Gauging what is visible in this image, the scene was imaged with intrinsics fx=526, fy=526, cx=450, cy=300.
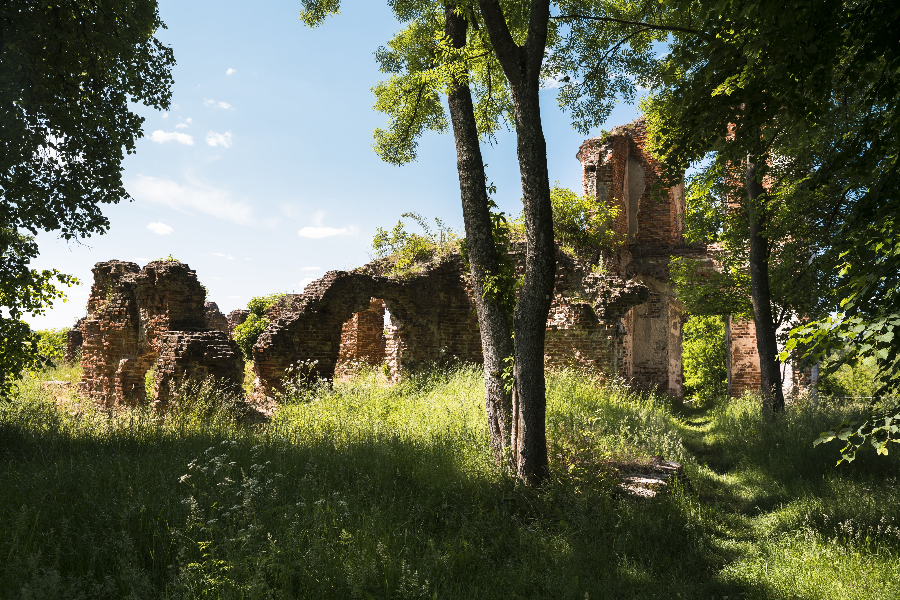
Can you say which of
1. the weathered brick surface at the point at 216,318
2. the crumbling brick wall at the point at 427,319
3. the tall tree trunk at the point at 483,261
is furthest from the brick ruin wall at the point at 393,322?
the weathered brick surface at the point at 216,318

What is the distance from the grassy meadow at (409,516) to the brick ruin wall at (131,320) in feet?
16.4

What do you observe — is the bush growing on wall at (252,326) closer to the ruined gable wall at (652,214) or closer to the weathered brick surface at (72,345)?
the weathered brick surface at (72,345)

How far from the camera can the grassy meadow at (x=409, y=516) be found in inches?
136

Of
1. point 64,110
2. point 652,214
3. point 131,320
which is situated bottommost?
point 131,320

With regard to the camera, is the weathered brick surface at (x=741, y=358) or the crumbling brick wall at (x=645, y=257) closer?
the weathered brick surface at (x=741, y=358)

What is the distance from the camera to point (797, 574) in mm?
4148

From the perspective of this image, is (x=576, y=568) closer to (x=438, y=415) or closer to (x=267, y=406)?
(x=438, y=415)

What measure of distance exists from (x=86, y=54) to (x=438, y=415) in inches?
267

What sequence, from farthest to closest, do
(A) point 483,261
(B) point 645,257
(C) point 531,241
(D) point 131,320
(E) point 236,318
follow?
(E) point 236,318, (B) point 645,257, (D) point 131,320, (A) point 483,261, (C) point 531,241

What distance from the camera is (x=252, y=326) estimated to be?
2078 cm

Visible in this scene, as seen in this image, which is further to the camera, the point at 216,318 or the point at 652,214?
the point at 216,318

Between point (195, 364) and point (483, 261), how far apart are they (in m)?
6.64

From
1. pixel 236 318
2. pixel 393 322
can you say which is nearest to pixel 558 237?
pixel 393 322

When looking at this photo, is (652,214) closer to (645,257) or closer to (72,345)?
(645,257)
